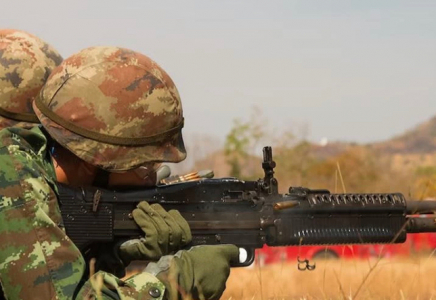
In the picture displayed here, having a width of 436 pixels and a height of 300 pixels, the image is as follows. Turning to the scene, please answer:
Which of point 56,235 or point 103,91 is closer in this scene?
point 56,235

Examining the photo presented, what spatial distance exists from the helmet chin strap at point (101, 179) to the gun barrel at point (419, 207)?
1977 millimetres

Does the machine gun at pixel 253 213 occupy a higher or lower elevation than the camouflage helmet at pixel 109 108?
lower

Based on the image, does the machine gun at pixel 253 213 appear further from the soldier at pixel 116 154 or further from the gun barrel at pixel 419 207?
the soldier at pixel 116 154

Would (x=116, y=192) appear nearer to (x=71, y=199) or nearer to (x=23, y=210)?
(x=71, y=199)

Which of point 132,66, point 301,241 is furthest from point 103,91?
point 301,241

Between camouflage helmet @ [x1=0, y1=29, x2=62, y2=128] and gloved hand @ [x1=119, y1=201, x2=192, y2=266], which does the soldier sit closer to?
gloved hand @ [x1=119, y1=201, x2=192, y2=266]

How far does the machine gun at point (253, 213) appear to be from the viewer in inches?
175

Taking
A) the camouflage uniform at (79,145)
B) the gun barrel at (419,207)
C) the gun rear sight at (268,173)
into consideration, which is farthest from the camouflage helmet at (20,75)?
the gun barrel at (419,207)

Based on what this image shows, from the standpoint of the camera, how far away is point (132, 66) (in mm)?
4535

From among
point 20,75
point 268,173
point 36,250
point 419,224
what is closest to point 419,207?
point 419,224

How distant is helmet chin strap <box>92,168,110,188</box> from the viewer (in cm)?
461

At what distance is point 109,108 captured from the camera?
14.5 feet

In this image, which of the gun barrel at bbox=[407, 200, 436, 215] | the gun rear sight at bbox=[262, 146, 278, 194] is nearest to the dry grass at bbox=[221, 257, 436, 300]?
the gun barrel at bbox=[407, 200, 436, 215]

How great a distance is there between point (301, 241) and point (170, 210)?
95 cm
